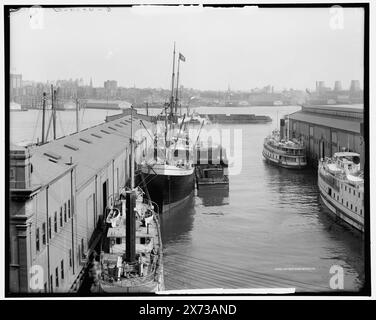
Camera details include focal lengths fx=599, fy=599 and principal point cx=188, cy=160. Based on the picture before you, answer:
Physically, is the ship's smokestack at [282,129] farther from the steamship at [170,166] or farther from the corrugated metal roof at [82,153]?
the corrugated metal roof at [82,153]

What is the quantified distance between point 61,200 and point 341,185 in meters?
2.77

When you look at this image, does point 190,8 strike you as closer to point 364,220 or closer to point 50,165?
point 50,165

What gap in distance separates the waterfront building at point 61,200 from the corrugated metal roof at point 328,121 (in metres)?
1.55

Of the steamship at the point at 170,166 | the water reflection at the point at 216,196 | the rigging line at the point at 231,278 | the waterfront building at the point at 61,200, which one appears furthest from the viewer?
the steamship at the point at 170,166

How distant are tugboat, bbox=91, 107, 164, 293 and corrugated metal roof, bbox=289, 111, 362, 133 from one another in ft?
5.22

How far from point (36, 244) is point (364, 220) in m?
2.42

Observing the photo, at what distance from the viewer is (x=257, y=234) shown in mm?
5102

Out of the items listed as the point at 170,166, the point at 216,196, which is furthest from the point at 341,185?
the point at 170,166

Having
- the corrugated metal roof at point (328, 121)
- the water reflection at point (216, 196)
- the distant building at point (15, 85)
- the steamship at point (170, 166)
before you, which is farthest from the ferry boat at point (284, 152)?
the distant building at point (15, 85)

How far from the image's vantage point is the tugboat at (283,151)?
527 cm

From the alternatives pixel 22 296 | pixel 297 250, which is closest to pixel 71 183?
pixel 22 296

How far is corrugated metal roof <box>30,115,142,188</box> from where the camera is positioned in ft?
15.0

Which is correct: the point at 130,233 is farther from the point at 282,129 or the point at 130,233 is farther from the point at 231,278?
the point at 282,129

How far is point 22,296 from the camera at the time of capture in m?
4.31
